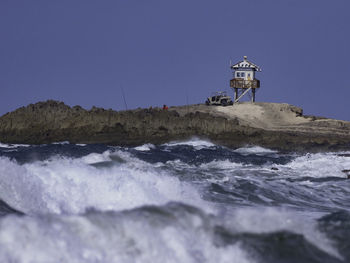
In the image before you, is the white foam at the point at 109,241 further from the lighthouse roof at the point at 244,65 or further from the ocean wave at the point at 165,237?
the lighthouse roof at the point at 244,65

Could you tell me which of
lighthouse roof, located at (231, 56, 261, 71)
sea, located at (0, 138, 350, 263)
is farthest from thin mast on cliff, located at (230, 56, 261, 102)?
sea, located at (0, 138, 350, 263)

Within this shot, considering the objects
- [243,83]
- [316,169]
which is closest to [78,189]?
[316,169]

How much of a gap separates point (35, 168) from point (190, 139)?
3374 cm

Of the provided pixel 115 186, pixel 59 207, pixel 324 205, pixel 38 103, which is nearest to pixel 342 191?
pixel 324 205

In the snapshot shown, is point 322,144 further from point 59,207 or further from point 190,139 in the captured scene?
point 59,207

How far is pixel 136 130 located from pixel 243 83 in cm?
1707

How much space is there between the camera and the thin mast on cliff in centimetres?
6006

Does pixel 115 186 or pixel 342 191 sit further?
pixel 342 191

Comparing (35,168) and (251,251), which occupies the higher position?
(35,168)

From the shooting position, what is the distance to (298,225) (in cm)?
1067

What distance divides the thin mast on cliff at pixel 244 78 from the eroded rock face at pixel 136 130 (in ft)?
32.4

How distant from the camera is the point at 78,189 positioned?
1172cm

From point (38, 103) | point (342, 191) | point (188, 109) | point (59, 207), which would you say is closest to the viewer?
point (59, 207)

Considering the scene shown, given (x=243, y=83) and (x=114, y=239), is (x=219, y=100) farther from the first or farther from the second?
(x=114, y=239)
